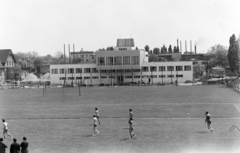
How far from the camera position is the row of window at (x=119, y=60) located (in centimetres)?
12962

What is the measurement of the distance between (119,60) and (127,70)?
483 cm

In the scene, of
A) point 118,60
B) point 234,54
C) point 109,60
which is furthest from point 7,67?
point 234,54

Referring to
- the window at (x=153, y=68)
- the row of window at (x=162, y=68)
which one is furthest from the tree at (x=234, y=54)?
the window at (x=153, y=68)

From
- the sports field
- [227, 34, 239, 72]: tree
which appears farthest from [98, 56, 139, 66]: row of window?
the sports field

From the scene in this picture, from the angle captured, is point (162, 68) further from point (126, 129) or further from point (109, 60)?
point (126, 129)

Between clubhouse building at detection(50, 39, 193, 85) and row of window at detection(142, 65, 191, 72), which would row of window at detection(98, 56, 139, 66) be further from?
row of window at detection(142, 65, 191, 72)

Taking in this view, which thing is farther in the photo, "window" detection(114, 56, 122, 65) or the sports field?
"window" detection(114, 56, 122, 65)

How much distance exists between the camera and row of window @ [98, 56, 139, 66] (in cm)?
12962

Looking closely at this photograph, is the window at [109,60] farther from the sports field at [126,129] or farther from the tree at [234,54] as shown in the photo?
the sports field at [126,129]

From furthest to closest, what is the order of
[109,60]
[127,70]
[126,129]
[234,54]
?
[127,70] < [109,60] < [234,54] < [126,129]

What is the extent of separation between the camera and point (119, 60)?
13000cm

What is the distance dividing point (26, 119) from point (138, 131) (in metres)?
16.6

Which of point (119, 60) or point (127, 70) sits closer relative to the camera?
point (119, 60)

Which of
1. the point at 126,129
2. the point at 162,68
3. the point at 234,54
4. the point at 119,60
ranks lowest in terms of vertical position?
the point at 126,129
